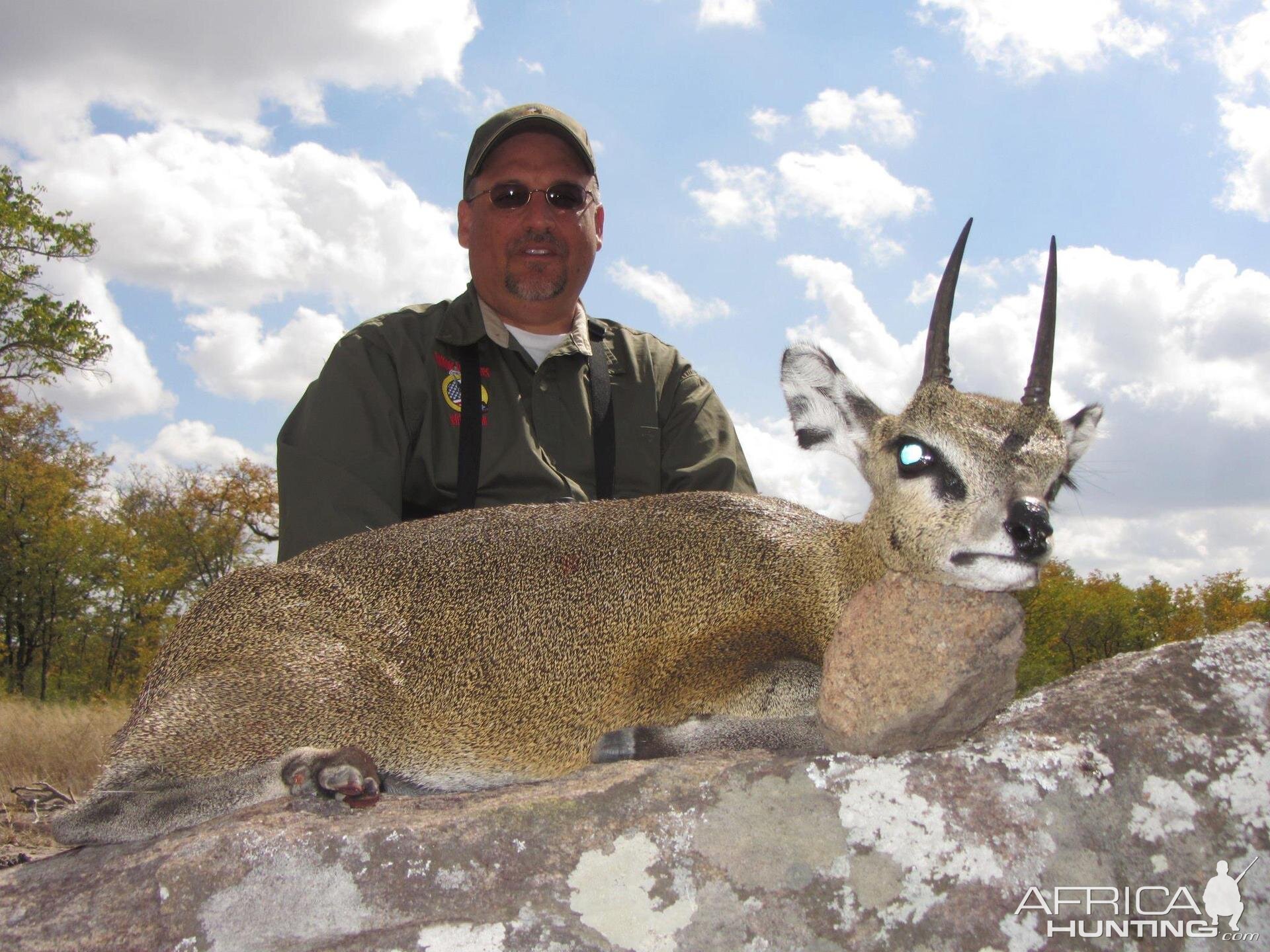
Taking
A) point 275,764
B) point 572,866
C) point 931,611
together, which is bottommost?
point 572,866

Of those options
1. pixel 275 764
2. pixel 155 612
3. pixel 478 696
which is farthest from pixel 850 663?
pixel 155 612

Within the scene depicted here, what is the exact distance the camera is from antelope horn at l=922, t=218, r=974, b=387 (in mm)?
4438

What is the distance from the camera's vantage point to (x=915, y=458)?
13.9ft

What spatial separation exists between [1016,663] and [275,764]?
9.89 ft

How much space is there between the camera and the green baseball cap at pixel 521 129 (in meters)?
7.32

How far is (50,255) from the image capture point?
26.8 metres

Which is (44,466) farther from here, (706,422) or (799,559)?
(799,559)

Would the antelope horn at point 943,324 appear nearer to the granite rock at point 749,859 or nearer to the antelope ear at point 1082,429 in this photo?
the antelope ear at point 1082,429

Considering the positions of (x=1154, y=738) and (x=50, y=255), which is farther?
(x=50, y=255)

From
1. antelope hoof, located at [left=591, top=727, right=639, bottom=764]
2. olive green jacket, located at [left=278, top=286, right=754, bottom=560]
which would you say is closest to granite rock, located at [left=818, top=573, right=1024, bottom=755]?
antelope hoof, located at [left=591, top=727, right=639, bottom=764]

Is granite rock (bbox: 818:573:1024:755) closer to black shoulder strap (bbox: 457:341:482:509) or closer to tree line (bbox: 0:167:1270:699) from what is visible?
black shoulder strap (bbox: 457:341:482:509)

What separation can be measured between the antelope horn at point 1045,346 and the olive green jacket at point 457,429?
3.06m

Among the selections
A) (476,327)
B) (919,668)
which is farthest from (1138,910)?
(476,327)

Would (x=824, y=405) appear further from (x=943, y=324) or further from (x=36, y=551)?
(x=36, y=551)
